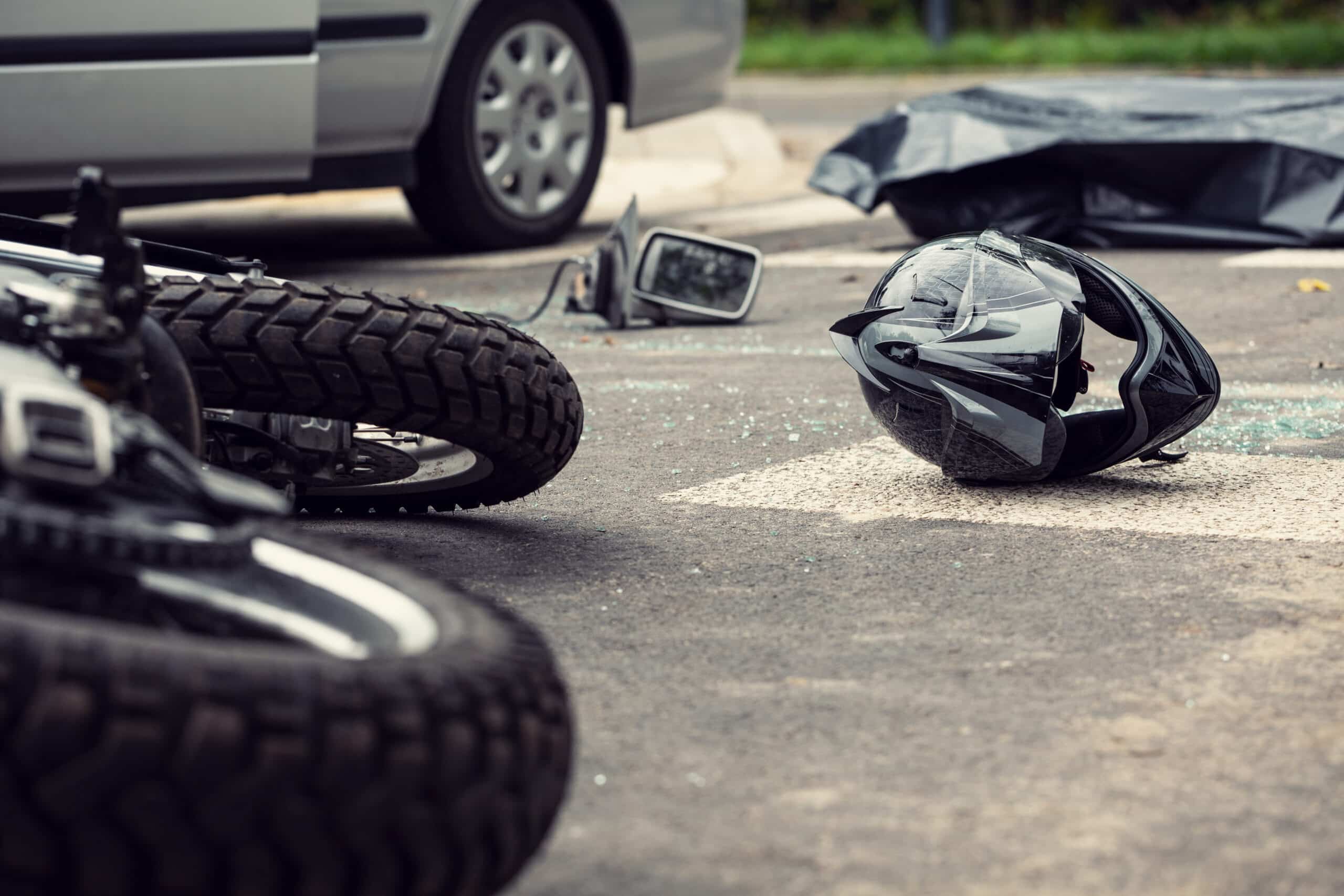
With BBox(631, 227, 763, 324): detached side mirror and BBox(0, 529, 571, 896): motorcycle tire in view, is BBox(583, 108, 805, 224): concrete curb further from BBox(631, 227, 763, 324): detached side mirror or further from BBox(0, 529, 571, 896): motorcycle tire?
BBox(0, 529, 571, 896): motorcycle tire

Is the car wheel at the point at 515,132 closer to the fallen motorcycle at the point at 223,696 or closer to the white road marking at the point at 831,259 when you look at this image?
the white road marking at the point at 831,259

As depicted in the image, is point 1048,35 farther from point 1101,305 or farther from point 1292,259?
point 1101,305

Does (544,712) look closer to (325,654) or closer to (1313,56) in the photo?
(325,654)

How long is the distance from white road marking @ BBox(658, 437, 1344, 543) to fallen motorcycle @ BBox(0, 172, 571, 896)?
5.51 feet

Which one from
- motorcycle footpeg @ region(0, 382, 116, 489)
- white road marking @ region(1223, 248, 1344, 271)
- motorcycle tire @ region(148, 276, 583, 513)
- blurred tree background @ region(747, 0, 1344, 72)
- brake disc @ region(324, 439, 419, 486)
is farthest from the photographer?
blurred tree background @ region(747, 0, 1344, 72)

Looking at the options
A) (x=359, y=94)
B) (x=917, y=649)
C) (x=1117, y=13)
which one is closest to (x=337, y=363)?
(x=917, y=649)

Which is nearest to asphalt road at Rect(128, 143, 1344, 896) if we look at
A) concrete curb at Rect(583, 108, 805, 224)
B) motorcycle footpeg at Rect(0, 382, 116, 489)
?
motorcycle footpeg at Rect(0, 382, 116, 489)

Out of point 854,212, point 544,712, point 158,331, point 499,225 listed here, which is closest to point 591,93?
point 499,225

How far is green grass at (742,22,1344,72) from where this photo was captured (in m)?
18.3

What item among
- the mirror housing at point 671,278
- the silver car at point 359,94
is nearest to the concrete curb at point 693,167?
the silver car at point 359,94

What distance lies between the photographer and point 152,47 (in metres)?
5.47

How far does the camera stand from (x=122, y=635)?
1280 mm

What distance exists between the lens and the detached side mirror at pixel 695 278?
5414mm

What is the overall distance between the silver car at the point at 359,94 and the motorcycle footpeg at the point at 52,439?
420 centimetres
